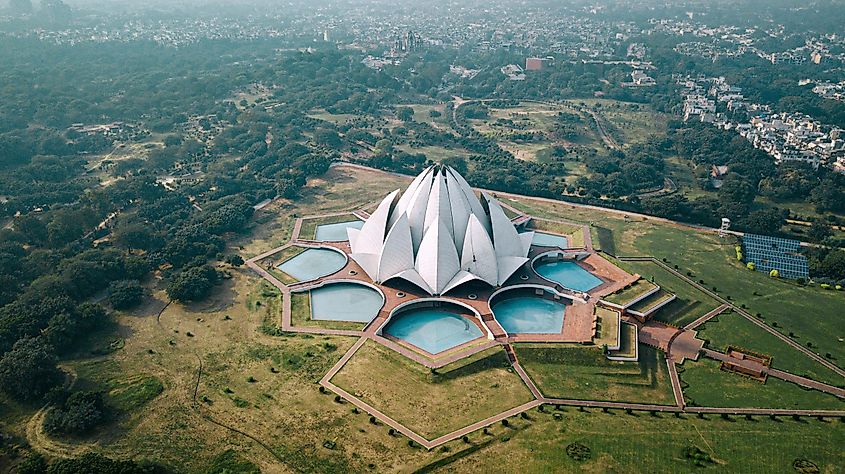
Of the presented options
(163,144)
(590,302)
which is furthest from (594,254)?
(163,144)

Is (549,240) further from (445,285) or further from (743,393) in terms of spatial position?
(743,393)

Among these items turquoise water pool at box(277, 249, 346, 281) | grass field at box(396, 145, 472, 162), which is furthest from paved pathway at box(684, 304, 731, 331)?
grass field at box(396, 145, 472, 162)

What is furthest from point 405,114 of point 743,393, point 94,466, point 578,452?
point 94,466

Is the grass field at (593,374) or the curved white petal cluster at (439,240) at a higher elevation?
the curved white petal cluster at (439,240)

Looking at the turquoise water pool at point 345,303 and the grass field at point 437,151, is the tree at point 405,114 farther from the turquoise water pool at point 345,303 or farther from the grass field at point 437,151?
the turquoise water pool at point 345,303

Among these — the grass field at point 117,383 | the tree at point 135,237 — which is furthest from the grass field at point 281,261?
the grass field at point 117,383
